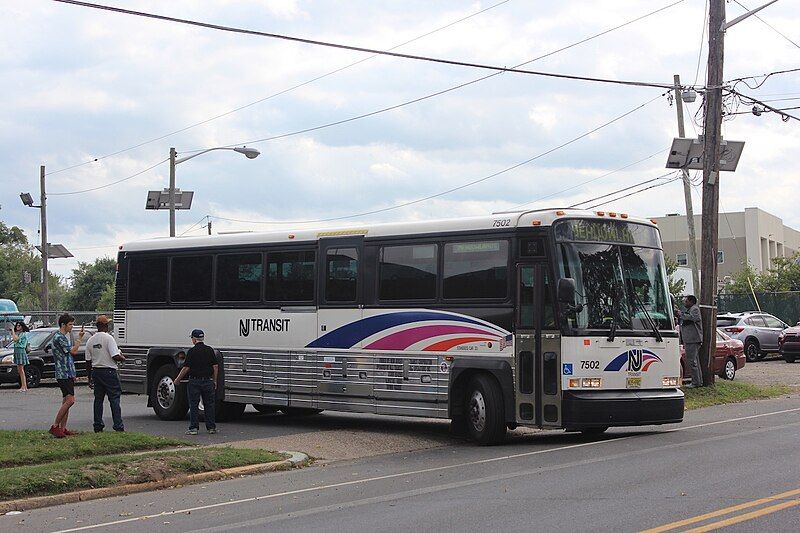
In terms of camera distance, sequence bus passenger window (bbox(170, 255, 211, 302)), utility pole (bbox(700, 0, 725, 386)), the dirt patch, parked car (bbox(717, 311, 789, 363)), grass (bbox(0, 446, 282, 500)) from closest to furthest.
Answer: grass (bbox(0, 446, 282, 500)) < bus passenger window (bbox(170, 255, 211, 302)) < utility pole (bbox(700, 0, 725, 386)) < the dirt patch < parked car (bbox(717, 311, 789, 363))

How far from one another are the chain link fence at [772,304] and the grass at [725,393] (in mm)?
23816

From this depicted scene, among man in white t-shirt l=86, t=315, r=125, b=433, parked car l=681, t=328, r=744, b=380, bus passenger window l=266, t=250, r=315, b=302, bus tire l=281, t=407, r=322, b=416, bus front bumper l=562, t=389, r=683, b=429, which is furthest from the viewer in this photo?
parked car l=681, t=328, r=744, b=380

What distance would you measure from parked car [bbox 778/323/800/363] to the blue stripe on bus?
942 inches

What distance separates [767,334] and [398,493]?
31277 millimetres

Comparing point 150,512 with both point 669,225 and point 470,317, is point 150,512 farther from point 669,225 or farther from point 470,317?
point 669,225

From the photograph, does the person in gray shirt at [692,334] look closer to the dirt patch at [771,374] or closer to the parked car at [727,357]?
the parked car at [727,357]

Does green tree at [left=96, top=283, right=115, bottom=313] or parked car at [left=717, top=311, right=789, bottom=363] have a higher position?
green tree at [left=96, top=283, right=115, bottom=313]

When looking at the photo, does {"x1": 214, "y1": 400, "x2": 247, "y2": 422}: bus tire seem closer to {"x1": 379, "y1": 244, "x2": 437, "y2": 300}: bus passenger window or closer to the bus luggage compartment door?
the bus luggage compartment door

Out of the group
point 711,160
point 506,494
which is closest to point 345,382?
point 506,494

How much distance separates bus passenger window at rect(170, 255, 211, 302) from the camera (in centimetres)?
2048

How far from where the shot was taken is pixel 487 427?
52.9 ft

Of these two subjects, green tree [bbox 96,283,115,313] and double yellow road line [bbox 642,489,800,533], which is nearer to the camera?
double yellow road line [bbox 642,489,800,533]

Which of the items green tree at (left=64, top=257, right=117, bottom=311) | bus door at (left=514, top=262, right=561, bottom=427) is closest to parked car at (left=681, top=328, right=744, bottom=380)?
→ bus door at (left=514, top=262, right=561, bottom=427)

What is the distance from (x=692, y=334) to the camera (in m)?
23.9
